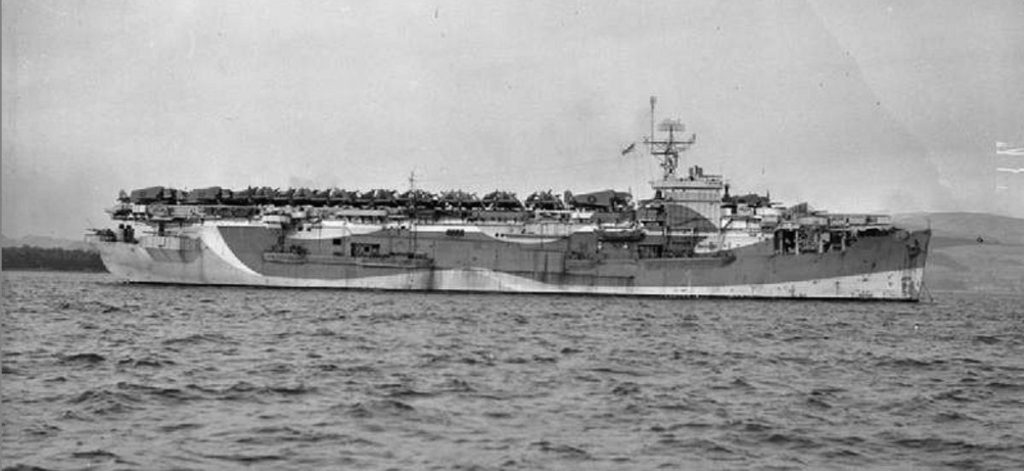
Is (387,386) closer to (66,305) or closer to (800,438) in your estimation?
(800,438)

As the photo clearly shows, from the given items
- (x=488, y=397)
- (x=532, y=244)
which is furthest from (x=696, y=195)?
(x=488, y=397)

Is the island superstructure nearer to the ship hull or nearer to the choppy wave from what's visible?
the ship hull

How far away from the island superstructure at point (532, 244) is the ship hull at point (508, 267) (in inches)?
2.6

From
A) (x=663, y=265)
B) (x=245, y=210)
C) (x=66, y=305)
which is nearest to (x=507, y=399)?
(x=66, y=305)

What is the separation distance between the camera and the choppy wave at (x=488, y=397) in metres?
12.1

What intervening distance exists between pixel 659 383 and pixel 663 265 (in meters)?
40.2

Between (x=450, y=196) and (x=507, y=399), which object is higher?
(x=450, y=196)

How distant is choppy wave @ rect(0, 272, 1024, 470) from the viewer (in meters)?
12.1

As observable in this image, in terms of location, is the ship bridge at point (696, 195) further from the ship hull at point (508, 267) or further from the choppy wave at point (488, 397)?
the choppy wave at point (488, 397)

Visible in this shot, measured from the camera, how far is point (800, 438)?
13.5 meters

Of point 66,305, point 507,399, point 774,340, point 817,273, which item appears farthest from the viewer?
point 817,273

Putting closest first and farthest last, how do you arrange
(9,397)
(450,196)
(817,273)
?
(9,397) < (817,273) < (450,196)

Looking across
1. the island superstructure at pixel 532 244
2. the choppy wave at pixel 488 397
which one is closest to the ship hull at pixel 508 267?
the island superstructure at pixel 532 244

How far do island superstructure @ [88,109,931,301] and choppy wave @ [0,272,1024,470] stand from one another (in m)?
25.7
